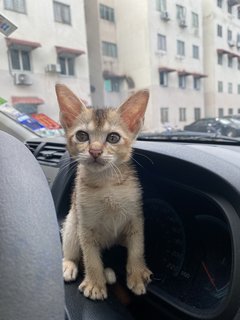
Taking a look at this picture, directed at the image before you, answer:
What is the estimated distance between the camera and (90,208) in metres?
1.22

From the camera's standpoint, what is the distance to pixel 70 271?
1302mm

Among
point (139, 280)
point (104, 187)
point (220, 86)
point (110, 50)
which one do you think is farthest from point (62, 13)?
point (139, 280)

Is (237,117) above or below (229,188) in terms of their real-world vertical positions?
above

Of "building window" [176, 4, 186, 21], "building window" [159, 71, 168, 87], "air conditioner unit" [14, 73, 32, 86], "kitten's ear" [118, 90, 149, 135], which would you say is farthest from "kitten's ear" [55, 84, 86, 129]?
"air conditioner unit" [14, 73, 32, 86]

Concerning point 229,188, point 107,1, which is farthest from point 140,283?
point 107,1

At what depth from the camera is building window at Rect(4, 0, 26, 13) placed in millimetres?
2854

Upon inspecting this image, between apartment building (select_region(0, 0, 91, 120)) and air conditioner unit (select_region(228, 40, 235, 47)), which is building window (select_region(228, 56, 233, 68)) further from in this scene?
apartment building (select_region(0, 0, 91, 120))

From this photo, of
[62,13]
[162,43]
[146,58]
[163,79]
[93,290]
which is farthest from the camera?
[146,58]

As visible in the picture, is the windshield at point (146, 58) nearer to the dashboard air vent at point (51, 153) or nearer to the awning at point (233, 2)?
the awning at point (233, 2)

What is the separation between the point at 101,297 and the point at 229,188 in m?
0.57

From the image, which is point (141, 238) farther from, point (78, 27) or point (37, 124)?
point (78, 27)

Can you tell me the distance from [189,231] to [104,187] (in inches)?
13.4

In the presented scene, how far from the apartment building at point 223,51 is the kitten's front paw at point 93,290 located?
158 centimetres

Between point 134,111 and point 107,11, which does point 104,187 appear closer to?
A: point 134,111
